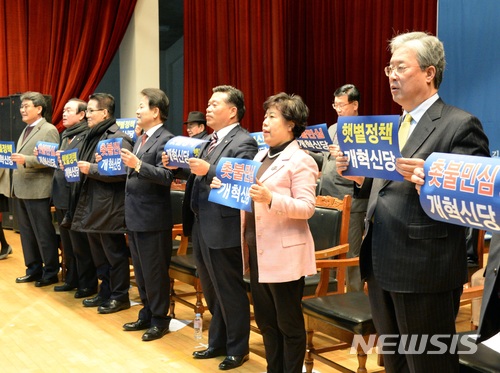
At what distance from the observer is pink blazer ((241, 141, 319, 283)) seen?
103 inches

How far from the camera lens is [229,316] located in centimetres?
322

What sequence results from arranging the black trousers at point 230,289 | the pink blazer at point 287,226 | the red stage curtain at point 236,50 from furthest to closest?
1. the red stage curtain at point 236,50
2. the black trousers at point 230,289
3. the pink blazer at point 287,226

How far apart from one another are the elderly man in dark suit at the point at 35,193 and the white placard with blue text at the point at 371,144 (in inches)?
134

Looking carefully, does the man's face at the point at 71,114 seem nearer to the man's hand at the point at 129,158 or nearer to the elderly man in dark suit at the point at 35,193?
the elderly man in dark suit at the point at 35,193

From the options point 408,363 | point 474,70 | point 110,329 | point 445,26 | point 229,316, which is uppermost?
point 445,26

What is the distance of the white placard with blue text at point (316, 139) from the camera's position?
3.82 meters

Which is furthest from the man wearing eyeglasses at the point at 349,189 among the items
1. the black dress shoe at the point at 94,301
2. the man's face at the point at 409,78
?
the man's face at the point at 409,78

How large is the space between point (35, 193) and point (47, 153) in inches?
17.9

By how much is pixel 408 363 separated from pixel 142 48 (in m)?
5.95

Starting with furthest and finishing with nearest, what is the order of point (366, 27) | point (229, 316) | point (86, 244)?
point (366, 27) < point (86, 244) < point (229, 316)

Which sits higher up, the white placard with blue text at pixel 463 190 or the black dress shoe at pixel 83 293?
the white placard with blue text at pixel 463 190

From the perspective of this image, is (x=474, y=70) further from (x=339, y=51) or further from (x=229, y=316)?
(x=229, y=316)

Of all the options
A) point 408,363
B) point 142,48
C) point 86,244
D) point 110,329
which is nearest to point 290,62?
point 142,48

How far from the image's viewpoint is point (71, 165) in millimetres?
4238
